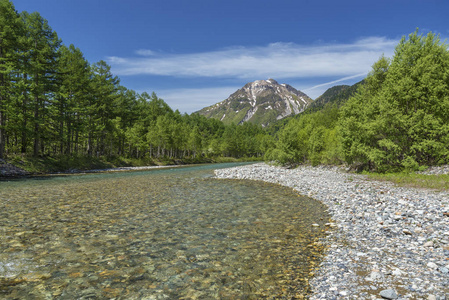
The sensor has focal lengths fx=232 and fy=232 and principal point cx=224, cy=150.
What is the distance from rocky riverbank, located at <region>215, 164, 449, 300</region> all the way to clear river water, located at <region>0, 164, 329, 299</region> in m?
0.69

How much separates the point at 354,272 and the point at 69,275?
787cm

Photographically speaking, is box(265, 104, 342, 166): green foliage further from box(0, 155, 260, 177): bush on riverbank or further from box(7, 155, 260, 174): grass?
box(0, 155, 260, 177): bush on riverbank

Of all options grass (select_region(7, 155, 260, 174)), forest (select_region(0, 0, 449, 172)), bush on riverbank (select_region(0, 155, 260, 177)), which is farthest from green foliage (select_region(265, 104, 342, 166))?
bush on riverbank (select_region(0, 155, 260, 177))

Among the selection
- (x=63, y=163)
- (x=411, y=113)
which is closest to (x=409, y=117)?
(x=411, y=113)

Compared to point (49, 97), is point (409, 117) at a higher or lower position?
lower

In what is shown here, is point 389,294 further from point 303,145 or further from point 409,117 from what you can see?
point 303,145

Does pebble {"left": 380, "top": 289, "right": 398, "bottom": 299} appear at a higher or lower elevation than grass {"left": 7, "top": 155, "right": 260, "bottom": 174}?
lower

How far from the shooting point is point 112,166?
55656mm

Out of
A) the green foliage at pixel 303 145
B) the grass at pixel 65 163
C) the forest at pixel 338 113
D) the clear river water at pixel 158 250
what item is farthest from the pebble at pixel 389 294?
the grass at pixel 65 163

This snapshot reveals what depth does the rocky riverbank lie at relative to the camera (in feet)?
17.6

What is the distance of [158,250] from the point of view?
327 inches

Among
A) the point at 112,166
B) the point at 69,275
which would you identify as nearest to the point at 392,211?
the point at 69,275

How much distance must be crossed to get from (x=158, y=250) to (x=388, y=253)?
25.1ft

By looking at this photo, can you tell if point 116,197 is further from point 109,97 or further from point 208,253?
point 109,97
